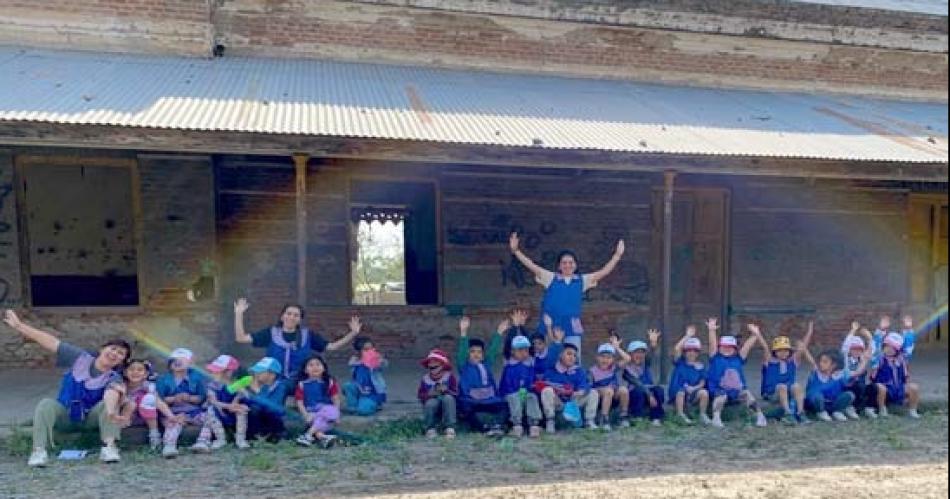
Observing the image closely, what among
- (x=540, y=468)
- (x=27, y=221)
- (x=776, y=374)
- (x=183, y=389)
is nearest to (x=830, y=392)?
(x=776, y=374)

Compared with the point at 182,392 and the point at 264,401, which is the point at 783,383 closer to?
the point at 264,401

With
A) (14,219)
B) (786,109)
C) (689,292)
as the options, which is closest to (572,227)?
(689,292)

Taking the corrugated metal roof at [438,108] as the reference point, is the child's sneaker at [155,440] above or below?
below

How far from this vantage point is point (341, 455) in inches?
174

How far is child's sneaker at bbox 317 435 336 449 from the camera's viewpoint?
4.57 m

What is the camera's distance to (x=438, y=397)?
505 cm

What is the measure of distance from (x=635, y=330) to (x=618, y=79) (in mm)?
3607

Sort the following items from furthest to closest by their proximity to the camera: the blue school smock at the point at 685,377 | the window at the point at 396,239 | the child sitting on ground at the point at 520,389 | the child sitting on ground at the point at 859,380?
1. the window at the point at 396,239
2. the child sitting on ground at the point at 859,380
3. the blue school smock at the point at 685,377
4. the child sitting on ground at the point at 520,389

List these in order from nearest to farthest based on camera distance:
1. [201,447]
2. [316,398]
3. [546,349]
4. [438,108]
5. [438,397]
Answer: [201,447]
[316,398]
[438,397]
[546,349]
[438,108]

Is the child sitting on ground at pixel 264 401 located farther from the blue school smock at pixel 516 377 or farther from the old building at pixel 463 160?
the blue school smock at pixel 516 377

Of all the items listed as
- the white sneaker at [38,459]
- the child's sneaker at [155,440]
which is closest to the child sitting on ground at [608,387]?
the child's sneaker at [155,440]

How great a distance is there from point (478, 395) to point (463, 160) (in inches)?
81.1

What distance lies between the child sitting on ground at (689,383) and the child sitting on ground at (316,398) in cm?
298

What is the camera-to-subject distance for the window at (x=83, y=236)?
8.77 m
